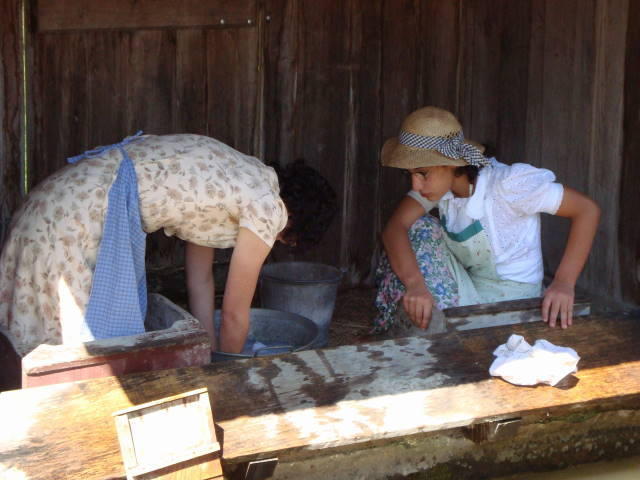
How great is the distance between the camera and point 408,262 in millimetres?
3951

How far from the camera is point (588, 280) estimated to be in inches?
178

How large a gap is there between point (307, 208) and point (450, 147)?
733 millimetres

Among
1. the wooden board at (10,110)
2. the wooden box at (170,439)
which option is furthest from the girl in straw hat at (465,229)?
the wooden board at (10,110)

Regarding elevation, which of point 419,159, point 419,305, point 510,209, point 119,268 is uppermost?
point 419,159

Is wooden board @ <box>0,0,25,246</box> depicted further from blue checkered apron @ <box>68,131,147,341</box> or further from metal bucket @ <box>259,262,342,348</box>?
metal bucket @ <box>259,262,342,348</box>

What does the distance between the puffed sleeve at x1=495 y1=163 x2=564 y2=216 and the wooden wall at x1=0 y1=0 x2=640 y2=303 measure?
1.89ft

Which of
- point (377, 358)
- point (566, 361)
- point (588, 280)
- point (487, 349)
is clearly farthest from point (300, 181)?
point (588, 280)

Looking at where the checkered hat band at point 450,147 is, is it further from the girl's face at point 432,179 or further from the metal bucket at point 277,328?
the metal bucket at point 277,328

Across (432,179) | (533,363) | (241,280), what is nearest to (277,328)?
(241,280)

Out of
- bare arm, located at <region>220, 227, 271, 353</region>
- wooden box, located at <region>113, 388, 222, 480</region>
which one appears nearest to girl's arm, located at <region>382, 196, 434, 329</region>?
bare arm, located at <region>220, 227, 271, 353</region>

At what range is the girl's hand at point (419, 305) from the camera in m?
3.79

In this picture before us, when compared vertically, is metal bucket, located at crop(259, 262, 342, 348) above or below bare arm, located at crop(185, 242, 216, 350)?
below

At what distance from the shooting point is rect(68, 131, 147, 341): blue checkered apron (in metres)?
3.15

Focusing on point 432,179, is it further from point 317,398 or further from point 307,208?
point 317,398
